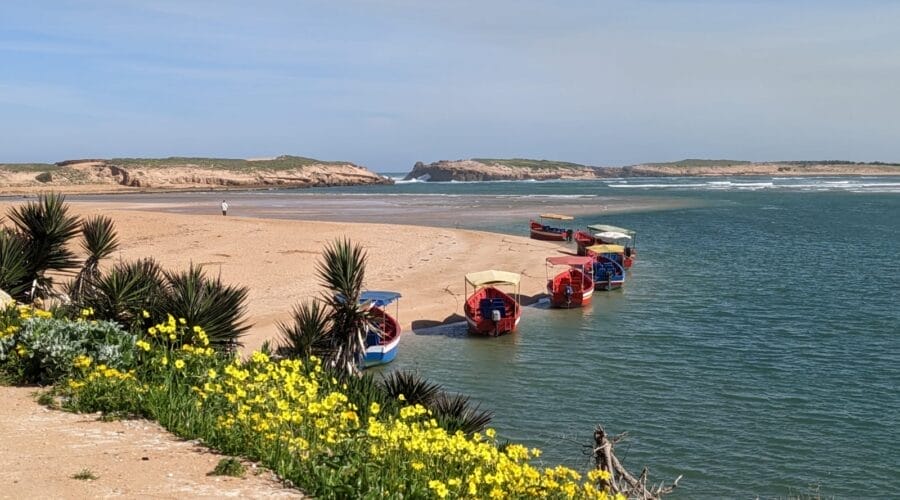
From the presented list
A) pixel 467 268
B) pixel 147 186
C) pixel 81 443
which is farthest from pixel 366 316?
pixel 147 186

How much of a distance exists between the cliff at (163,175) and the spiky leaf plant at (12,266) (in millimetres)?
108185

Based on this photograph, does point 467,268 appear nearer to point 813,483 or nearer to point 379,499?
point 813,483

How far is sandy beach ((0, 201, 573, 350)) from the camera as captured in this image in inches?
1059

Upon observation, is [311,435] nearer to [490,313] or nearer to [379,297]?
[379,297]

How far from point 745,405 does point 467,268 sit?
18893mm

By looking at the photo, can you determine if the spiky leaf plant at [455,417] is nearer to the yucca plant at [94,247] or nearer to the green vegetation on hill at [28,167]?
the yucca plant at [94,247]

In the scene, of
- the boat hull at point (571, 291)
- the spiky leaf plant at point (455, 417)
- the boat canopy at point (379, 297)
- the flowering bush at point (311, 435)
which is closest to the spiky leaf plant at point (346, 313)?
the spiky leaf plant at point (455, 417)

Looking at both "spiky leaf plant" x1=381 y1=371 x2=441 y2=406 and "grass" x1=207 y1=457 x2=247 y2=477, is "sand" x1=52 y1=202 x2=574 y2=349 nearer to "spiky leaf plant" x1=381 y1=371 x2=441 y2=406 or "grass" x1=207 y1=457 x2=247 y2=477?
"spiky leaf plant" x1=381 y1=371 x2=441 y2=406

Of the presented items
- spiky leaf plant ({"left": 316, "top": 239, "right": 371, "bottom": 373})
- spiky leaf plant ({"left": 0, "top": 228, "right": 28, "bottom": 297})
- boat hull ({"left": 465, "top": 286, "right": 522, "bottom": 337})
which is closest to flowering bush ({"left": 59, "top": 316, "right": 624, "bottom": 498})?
spiky leaf plant ({"left": 316, "top": 239, "right": 371, "bottom": 373})

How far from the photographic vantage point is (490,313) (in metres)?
24.5

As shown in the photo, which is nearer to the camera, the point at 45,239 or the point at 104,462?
the point at 104,462

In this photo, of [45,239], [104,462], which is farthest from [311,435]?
[45,239]

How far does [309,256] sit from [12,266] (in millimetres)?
20228

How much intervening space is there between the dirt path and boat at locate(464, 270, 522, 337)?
16050 mm
